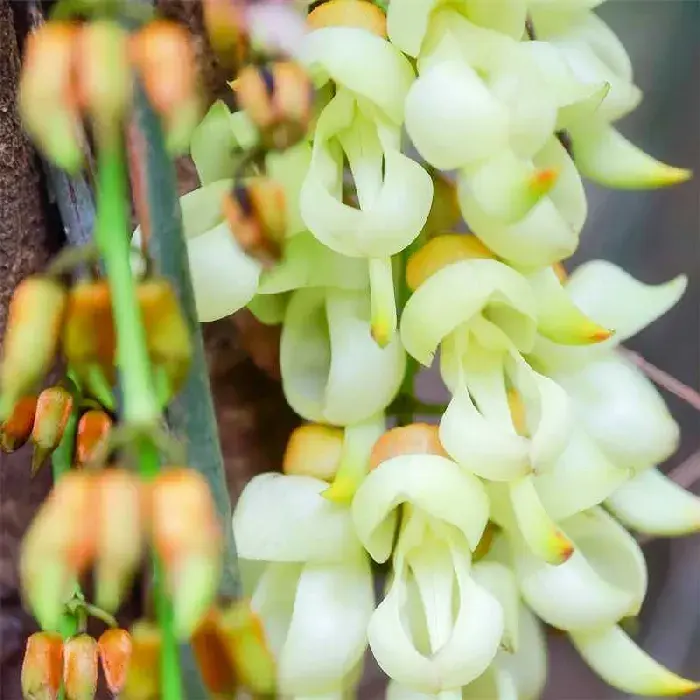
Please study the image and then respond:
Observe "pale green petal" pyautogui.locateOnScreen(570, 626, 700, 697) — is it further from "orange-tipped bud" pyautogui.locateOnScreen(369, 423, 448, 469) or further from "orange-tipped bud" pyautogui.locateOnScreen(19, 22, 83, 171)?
"orange-tipped bud" pyautogui.locateOnScreen(19, 22, 83, 171)

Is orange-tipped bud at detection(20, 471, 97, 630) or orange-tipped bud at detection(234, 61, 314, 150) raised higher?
orange-tipped bud at detection(234, 61, 314, 150)

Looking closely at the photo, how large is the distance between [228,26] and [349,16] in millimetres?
78

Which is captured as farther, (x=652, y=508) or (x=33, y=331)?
(x=652, y=508)

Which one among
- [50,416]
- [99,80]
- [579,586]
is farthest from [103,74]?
[579,586]

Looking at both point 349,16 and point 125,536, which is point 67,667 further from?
point 349,16

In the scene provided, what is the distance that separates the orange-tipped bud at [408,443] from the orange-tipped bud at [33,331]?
0.37ft

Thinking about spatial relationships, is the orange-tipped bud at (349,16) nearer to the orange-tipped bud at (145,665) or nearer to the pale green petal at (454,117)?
the pale green petal at (454,117)

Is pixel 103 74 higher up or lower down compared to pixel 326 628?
higher up

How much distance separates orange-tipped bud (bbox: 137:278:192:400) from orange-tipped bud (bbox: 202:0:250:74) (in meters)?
0.05

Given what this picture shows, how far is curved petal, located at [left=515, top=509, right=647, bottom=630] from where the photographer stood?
31cm

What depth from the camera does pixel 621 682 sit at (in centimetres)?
34

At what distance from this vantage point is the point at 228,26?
0.72ft

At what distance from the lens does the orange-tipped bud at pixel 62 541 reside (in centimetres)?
20

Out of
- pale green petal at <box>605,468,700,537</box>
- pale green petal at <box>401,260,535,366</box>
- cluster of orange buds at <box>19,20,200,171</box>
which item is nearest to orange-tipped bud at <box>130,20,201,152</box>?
cluster of orange buds at <box>19,20,200,171</box>
